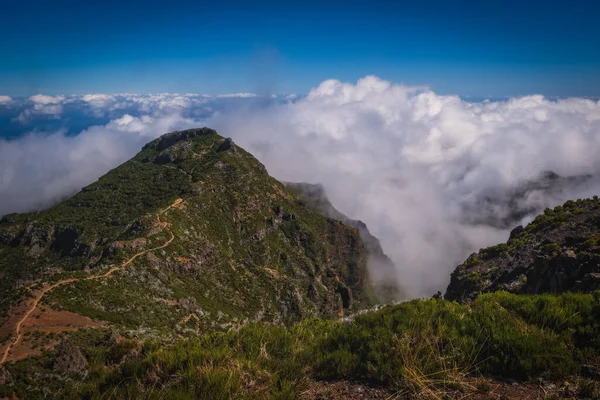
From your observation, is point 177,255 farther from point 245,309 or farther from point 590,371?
point 590,371

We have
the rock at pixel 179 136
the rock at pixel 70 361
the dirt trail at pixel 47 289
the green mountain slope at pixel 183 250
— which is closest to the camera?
the rock at pixel 70 361

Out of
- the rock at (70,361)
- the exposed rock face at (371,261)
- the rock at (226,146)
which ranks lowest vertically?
the exposed rock face at (371,261)

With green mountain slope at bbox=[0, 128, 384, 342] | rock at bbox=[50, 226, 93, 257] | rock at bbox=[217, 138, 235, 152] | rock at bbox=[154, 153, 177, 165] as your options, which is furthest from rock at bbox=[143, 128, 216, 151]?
rock at bbox=[50, 226, 93, 257]

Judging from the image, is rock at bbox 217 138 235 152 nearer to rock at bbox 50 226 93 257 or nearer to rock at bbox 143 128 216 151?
rock at bbox 143 128 216 151

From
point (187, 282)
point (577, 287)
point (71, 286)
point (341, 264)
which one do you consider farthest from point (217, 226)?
point (577, 287)

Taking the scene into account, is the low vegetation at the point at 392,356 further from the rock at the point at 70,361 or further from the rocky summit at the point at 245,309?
the rock at the point at 70,361

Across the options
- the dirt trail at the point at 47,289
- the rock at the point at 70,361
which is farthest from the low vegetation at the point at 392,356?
the dirt trail at the point at 47,289
